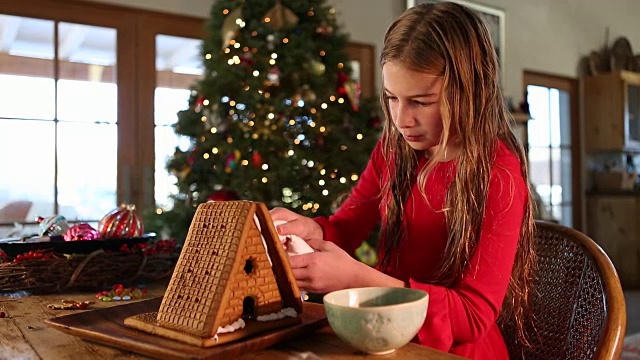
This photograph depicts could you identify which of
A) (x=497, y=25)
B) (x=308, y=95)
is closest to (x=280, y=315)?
(x=308, y=95)

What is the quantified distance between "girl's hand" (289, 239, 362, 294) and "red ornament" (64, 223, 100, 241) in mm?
596

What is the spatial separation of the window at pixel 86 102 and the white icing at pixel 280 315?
7.83 feet

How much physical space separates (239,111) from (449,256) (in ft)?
6.58

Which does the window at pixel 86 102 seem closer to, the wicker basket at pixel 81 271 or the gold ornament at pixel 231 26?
the gold ornament at pixel 231 26

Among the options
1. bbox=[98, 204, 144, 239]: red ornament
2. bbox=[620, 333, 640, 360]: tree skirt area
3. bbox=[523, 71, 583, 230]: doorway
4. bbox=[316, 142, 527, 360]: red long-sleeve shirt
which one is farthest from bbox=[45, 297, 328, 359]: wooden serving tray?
bbox=[523, 71, 583, 230]: doorway

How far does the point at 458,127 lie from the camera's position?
3.18 feet

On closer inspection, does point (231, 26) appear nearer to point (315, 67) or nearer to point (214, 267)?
point (315, 67)

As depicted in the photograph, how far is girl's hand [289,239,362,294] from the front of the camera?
76cm

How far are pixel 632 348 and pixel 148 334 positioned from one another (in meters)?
3.05

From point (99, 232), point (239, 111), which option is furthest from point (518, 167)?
point (239, 111)

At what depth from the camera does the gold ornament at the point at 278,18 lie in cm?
281

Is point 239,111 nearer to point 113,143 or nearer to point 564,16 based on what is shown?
point 113,143

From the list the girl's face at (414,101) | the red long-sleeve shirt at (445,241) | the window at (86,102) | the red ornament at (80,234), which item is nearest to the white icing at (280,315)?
the red long-sleeve shirt at (445,241)

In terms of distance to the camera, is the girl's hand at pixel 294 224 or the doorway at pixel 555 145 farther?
the doorway at pixel 555 145
